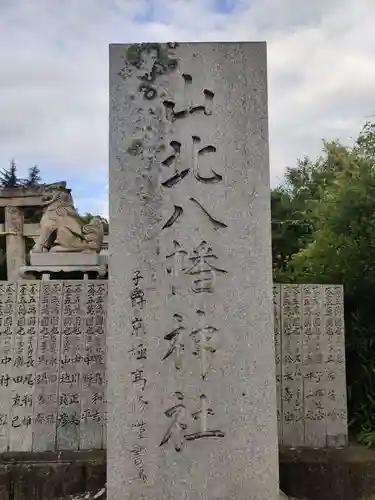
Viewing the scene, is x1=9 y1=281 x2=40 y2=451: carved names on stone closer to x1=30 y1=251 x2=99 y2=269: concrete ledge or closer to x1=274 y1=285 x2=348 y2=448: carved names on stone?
x1=30 y1=251 x2=99 y2=269: concrete ledge

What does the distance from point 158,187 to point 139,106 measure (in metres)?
0.54

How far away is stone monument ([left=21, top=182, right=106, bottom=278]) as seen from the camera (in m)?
4.49

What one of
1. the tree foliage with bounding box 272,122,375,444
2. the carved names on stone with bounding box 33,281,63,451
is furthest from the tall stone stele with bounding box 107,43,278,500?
the tree foliage with bounding box 272,122,375,444

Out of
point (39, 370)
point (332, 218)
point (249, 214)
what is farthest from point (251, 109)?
point (39, 370)

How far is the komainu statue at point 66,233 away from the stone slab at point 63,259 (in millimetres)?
65

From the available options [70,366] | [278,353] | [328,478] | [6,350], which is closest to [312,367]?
[278,353]

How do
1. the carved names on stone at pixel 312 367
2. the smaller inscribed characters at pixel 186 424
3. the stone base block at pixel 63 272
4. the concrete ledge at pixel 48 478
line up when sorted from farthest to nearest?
the stone base block at pixel 63 272 < the carved names on stone at pixel 312 367 < the concrete ledge at pixel 48 478 < the smaller inscribed characters at pixel 186 424

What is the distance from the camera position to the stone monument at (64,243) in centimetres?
449

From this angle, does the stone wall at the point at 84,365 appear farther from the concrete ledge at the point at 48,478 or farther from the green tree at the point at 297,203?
the green tree at the point at 297,203

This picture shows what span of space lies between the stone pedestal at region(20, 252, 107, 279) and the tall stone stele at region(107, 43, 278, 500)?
1430mm

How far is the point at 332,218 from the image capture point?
197 inches

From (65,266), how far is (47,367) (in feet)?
2.91

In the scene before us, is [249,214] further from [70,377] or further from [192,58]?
[70,377]

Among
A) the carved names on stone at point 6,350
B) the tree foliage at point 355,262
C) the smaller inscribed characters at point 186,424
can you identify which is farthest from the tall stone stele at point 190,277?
the tree foliage at point 355,262
